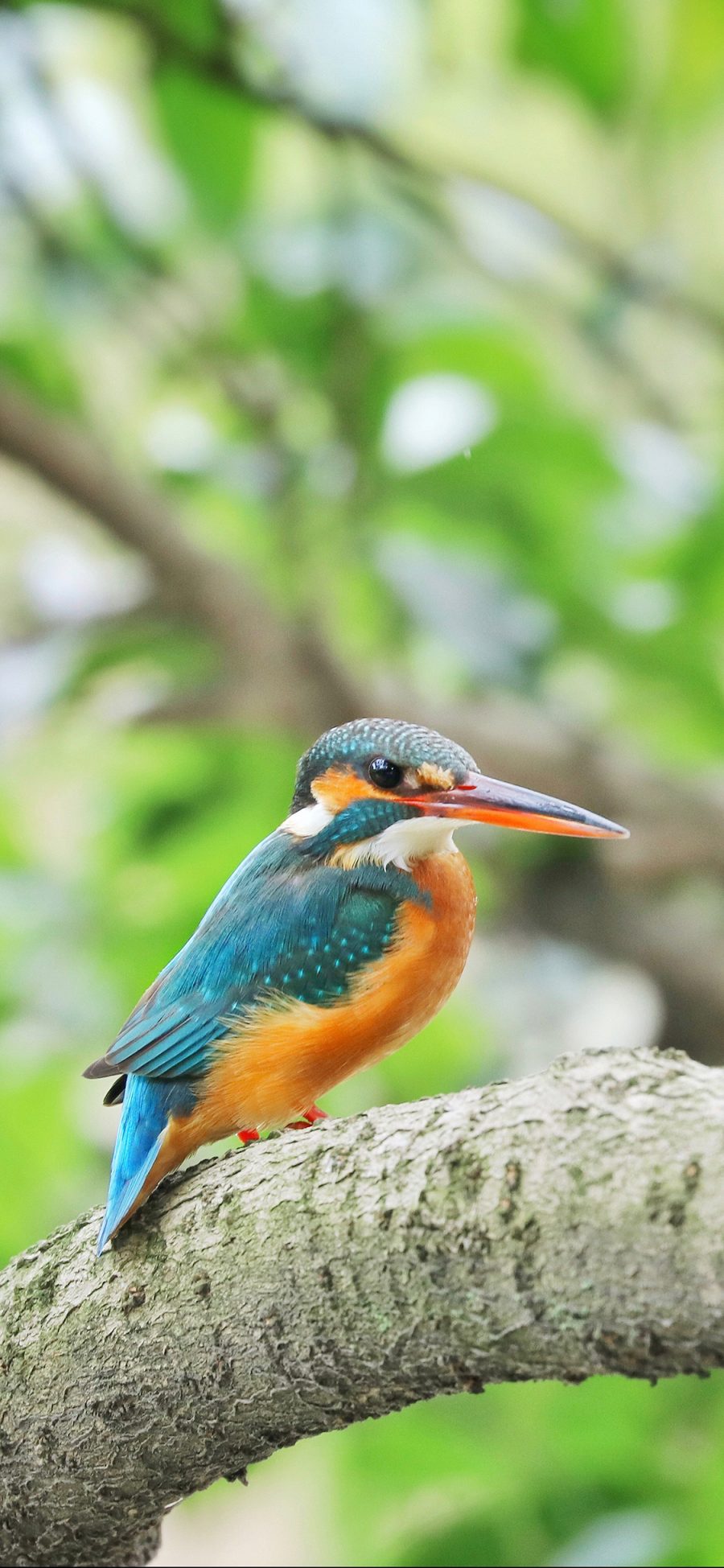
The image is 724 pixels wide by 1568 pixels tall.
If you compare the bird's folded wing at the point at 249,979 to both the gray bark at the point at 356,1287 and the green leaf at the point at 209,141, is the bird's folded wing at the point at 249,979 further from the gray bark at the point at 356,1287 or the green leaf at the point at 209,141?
the green leaf at the point at 209,141

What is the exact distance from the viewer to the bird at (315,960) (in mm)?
1235

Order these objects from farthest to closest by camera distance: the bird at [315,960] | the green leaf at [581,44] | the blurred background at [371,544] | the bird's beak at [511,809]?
the green leaf at [581,44], the blurred background at [371,544], the bird at [315,960], the bird's beak at [511,809]

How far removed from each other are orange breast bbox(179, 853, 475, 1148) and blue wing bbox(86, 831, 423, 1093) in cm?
1

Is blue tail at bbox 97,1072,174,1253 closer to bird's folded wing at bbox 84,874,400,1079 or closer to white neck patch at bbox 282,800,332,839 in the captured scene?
bird's folded wing at bbox 84,874,400,1079

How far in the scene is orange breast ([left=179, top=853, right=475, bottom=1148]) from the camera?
1.25 meters

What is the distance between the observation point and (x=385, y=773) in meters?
1.26

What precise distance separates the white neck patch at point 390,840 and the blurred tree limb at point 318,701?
1.46 m

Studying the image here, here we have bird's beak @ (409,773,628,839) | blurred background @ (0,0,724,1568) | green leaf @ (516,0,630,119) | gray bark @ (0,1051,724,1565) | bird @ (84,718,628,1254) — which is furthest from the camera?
green leaf @ (516,0,630,119)

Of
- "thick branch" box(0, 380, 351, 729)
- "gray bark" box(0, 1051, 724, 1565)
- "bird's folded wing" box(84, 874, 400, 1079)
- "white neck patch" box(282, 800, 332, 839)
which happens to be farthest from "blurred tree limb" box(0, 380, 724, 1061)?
"gray bark" box(0, 1051, 724, 1565)

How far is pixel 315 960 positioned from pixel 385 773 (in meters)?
0.16

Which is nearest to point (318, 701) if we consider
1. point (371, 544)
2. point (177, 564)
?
point (177, 564)

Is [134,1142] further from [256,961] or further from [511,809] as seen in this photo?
[511,809]

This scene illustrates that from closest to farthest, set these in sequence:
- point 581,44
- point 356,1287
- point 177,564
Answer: point 356,1287, point 177,564, point 581,44

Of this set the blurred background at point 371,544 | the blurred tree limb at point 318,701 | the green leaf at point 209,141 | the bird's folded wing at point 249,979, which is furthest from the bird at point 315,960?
the green leaf at point 209,141
